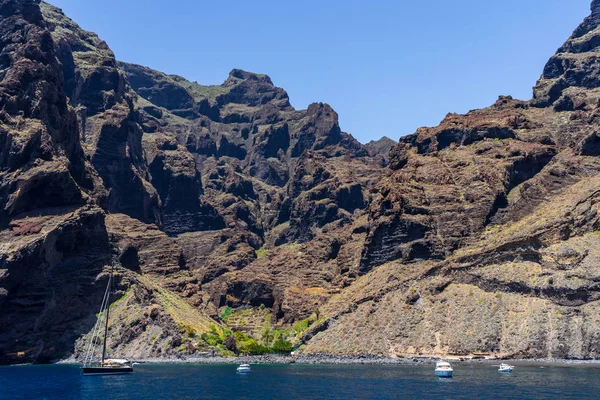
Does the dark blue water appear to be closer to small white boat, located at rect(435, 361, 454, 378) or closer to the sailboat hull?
small white boat, located at rect(435, 361, 454, 378)

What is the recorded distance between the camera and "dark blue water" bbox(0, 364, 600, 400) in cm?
12019

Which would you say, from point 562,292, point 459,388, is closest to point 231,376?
point 459,388

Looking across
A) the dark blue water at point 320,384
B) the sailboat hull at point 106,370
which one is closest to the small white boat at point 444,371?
the dark blue water at point 320,384

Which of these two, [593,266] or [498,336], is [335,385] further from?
[593,266]

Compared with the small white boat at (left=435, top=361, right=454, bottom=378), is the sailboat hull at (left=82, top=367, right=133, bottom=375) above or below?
below

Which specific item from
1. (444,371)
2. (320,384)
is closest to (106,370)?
(320,384)

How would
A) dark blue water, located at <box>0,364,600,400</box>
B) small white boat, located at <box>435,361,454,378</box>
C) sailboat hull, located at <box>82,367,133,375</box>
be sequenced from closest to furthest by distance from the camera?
1. dark blue water, located at <box>0,364,600,400</box>
2. small white boat, located at <box>435,361,454,378</box>
3. sailboat hull, located at <box>82,367,133,375</box>

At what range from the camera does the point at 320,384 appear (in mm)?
141375

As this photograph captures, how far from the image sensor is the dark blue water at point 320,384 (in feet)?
394

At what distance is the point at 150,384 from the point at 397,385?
52.3 m

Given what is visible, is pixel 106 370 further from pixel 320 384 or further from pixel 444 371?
pixel 444 371

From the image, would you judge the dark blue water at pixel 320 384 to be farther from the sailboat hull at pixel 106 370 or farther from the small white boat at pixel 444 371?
the sailboat hull at pixel 106 370

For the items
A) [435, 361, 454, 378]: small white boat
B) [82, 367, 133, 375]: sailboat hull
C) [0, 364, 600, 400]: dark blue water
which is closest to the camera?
[0, 364, 600, 400]: dark blue water

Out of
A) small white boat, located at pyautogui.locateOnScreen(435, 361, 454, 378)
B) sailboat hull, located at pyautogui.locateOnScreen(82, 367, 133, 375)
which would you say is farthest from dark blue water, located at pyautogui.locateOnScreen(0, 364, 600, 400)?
sailboat hull, located at pyautogui.locateOnScreen(82, 367, 133, 375)
